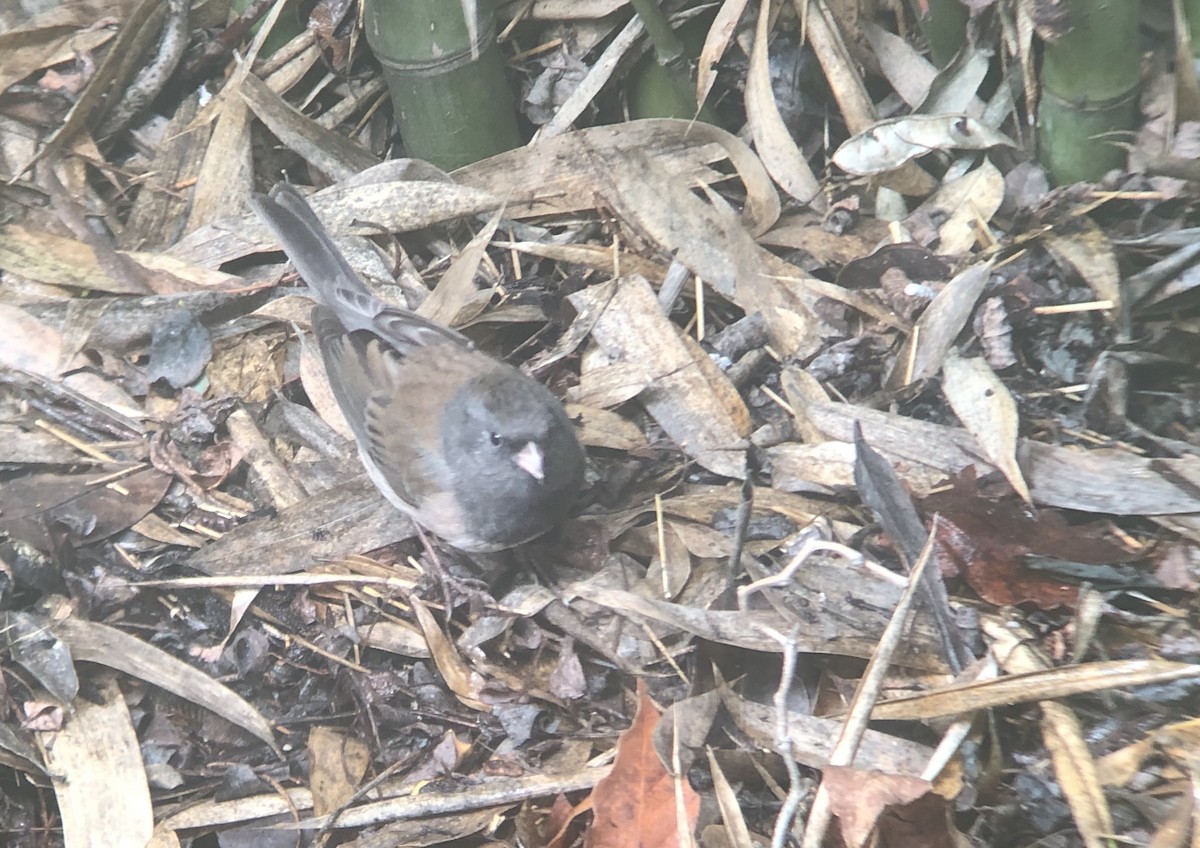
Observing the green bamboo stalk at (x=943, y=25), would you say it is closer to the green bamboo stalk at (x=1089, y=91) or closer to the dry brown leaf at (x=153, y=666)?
the green bamboo stalk at (x=1089, y=91)

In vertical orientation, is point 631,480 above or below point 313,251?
below

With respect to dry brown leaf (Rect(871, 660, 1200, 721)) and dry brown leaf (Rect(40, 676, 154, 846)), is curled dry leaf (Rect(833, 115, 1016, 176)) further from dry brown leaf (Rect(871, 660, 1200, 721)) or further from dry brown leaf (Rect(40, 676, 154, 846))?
dry brown leaf (Rect(40, 676, 154, 846))

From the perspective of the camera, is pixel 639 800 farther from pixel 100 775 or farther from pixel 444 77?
pixel 444 77

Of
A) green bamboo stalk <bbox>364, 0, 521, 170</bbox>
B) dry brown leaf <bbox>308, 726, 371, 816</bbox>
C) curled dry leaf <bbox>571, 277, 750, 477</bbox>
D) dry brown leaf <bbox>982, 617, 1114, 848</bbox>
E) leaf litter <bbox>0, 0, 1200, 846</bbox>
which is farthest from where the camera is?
green bamboo stalk <bbox>364, 0, 521, 170</bbox>

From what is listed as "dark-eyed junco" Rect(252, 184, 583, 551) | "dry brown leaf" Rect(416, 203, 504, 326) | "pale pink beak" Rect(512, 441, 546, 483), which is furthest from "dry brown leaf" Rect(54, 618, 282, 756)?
"dry brown leaf" Rect(416, 203, 504, 326)

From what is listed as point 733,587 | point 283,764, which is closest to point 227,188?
point 283,764

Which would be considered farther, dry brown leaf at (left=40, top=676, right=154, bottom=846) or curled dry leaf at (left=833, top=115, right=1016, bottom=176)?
curled dry leaf at (left=833, top=115, right=1016, bottom=176)

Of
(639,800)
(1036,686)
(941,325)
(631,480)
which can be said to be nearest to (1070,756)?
(1036,686)
